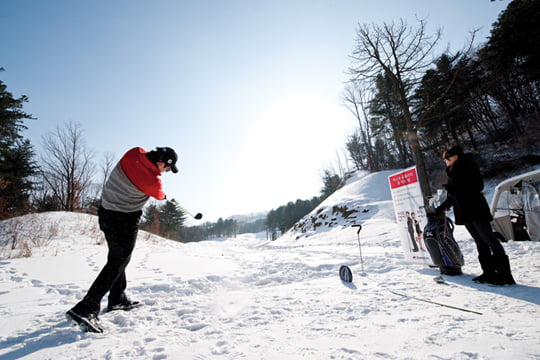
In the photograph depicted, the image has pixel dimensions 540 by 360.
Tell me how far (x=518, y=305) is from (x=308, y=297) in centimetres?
184

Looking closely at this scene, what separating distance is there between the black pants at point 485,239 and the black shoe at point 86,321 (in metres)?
4.15

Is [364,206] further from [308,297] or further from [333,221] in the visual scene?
[308,297]

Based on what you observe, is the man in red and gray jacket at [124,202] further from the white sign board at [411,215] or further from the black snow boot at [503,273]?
the white sign board at [411,215]

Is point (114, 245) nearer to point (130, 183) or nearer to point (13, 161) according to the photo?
point (130, 183)

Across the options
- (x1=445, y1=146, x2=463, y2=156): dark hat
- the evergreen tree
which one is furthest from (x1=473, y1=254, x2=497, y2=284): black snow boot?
the evergreen tree

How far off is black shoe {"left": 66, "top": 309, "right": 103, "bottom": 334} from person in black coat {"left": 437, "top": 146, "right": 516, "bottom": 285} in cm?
406

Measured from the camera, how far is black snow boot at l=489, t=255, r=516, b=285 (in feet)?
8.23

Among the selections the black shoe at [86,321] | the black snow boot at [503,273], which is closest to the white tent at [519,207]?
the black snow boot at [503,273]

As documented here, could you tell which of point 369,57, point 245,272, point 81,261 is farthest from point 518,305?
point 369,57

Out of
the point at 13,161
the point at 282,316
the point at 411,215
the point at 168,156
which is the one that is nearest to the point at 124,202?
the point at 168,156

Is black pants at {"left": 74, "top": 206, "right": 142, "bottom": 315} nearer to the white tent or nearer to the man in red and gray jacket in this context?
the man in red and gray jacket

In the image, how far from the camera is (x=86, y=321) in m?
1.78

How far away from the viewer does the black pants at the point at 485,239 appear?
262 cm

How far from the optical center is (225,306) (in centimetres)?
236
